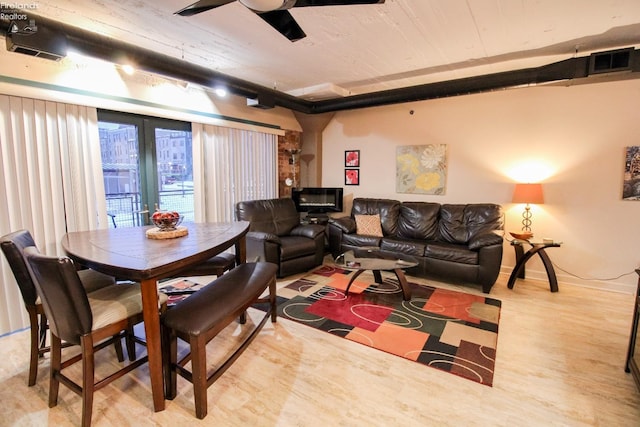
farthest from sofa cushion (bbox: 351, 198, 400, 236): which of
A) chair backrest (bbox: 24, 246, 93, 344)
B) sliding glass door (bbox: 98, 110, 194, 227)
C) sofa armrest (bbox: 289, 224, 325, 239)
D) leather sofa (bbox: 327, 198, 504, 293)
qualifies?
chair backrest (bbox: 24, 246, 93, 344)

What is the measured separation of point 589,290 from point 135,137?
19.0 ft

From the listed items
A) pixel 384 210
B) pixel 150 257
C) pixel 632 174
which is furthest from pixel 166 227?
pixel 632 174

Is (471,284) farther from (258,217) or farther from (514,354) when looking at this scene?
(258,217)

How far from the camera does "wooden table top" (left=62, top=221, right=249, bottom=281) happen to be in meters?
1.63

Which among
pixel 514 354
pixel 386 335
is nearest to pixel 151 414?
pixel 386 335

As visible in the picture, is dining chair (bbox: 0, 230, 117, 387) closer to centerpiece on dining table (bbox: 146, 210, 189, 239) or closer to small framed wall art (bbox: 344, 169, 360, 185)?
centerpiece on dining table (bbox: 146, 210, 189, 239)

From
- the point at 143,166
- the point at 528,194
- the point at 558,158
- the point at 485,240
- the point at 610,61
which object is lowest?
the point at 485,240

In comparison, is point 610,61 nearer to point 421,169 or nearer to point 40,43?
point 421,169

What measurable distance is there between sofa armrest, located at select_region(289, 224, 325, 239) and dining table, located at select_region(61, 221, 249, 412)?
2.02 m

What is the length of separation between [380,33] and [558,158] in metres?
2.94

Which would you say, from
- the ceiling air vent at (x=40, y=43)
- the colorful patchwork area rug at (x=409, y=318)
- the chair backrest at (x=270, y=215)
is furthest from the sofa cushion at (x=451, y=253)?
the ceiling air vent at (x=40, y=43)

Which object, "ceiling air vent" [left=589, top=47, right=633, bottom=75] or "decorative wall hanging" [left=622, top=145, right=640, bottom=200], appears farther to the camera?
Result: "decorative wall hanging" [left=622, top=145, right=640, bottom=200]

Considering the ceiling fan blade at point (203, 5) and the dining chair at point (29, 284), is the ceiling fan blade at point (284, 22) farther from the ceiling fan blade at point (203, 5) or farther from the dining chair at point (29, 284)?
the dining chair at point (29, 284)

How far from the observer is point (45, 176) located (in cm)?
281
